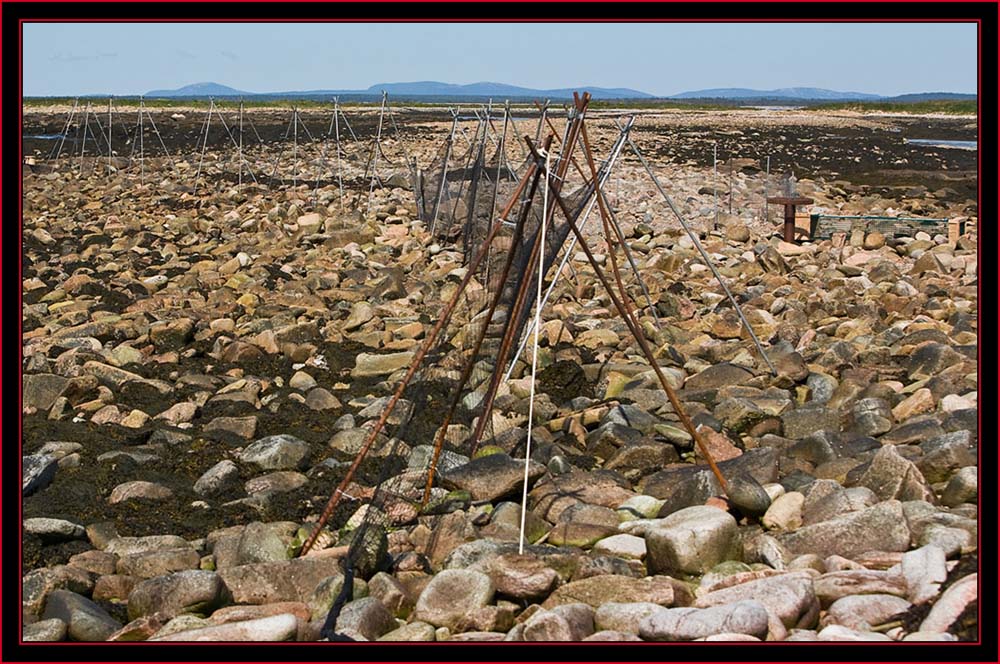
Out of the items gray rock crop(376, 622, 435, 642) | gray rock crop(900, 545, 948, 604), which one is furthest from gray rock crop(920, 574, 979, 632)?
gray rock crop(376, 622, 435, 642)

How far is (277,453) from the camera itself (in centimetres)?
883

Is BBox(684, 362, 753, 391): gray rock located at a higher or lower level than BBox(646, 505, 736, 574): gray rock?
higher

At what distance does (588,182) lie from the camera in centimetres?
977

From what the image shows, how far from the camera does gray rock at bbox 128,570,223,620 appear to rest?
6141mm

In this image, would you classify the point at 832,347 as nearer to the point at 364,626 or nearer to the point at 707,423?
the point at 707,423

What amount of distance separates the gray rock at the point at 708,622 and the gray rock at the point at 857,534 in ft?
3.92

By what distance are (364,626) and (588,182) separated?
16.6 ft

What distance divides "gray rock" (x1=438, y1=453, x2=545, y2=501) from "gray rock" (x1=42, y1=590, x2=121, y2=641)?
2.51 metres

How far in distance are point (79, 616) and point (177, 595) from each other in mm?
509

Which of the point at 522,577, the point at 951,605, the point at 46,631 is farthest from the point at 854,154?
the point at 46,631

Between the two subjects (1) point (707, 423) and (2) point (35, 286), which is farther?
(2) point (35, 286)

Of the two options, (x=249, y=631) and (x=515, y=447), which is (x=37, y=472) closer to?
(x=515, y=447)

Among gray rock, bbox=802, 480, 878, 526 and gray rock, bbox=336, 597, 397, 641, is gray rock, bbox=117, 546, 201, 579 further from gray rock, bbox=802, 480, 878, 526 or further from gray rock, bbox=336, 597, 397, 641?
gray rock, bbox=802, 480, 878, 526

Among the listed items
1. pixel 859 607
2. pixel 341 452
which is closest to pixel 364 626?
pixel 859 607
